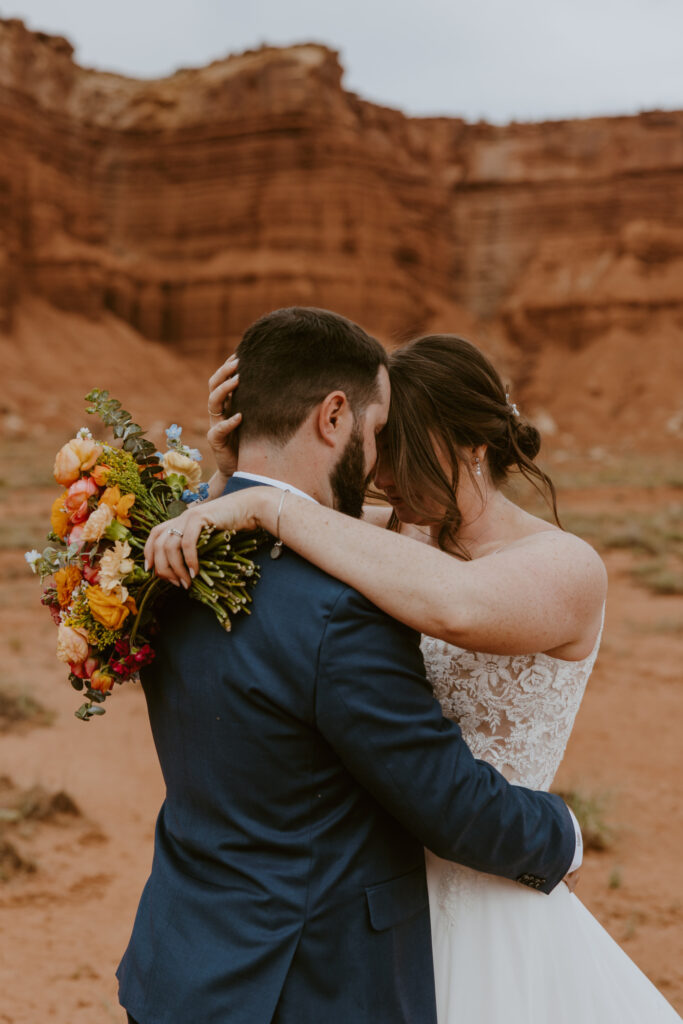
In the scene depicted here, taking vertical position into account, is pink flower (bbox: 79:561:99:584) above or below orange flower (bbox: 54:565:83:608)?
above

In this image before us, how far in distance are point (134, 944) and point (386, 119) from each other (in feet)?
166

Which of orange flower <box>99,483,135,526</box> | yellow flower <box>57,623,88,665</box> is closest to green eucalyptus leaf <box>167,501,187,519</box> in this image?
orange flower <box>99,483,135,526</box>

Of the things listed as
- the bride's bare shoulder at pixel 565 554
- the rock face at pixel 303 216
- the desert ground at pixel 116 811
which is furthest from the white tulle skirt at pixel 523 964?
the rock face at pixel 303 216

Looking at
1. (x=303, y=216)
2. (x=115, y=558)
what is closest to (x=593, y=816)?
(x=115, y=558)

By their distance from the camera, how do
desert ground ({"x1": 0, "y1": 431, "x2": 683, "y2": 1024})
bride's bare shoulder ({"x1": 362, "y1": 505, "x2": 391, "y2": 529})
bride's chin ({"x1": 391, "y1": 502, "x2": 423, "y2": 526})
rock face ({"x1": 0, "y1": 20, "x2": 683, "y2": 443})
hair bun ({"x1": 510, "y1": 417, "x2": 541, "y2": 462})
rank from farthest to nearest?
rock face ({"x1": 0, "y1": 20, "x2": 683, "y2": 443}) → desert ground ({"x1": 0, "y1": 431, "x2": 683, "y2": 1024}) → bride's bare shoulder ({"x1": 362, "y1": 505, "x2": 391, "y2": 529}) → hair bun ({"x1": 510, "y1": 417, "x2": 541, "y2": 462}) → bride's chin ({"x1": 391, "y1": 502, "x2": 423, "y2": 526})

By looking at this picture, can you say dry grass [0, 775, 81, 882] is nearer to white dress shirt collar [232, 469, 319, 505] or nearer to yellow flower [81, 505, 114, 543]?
yellow flower [81, 505, 114, 543]

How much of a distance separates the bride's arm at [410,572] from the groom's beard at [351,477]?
12 cm

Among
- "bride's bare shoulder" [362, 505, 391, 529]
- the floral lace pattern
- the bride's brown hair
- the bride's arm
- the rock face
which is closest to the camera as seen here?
the bride's arm

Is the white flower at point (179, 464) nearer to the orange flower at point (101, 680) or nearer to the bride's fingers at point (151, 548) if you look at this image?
the bride's fingers at point (151, 548)

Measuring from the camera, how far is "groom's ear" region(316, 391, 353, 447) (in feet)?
6.31

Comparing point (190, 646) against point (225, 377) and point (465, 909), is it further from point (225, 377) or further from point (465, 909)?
point (465, 909)

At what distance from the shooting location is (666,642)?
10.2 meters

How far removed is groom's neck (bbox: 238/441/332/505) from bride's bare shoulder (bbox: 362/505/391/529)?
3.77ft

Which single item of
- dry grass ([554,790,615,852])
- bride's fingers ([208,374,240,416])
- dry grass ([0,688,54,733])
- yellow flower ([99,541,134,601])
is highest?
bride's fingers ([208,374,240,416])
